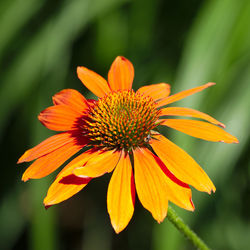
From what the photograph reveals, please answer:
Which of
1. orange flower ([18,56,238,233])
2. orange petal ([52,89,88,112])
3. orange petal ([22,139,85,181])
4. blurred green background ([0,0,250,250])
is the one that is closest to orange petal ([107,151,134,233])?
orange flower ([18,56,238,233])

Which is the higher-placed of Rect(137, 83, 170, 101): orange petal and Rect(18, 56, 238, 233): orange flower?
Rect(137, 83, 170, 101): orange petal

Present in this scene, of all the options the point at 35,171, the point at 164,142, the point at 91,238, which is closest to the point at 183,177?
the point at 164,142

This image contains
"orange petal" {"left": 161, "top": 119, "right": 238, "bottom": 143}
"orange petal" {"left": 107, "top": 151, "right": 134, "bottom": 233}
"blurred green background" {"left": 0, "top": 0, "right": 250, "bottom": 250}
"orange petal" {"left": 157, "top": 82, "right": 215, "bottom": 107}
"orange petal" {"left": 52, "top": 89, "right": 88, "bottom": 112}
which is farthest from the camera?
"blurred green background" {"left": 0, "top": 0, "right": 250, "bottom": 250}

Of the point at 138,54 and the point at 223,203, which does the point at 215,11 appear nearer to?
the point at 138,54

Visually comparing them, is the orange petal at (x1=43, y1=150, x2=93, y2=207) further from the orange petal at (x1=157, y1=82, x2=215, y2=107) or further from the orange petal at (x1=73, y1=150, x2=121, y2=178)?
the orange petal at (x1=157, y1=82, x2=215, y2=107)

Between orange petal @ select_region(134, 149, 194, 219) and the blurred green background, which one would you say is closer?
orange petal @ select_region(134, 149, 194, 219)

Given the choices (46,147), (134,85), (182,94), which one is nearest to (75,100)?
(46,147)
